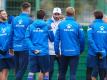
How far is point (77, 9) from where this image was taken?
14.5 metres

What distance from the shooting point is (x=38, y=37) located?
489 inches

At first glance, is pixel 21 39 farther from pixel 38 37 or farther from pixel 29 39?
pixel 38 37

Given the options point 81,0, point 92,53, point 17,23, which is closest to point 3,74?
point 17,23

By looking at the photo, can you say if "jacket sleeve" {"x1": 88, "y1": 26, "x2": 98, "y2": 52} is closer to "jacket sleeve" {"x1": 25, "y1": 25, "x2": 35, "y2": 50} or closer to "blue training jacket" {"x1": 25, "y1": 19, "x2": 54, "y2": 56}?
"blue training jacket" {"x1": 25, "y1": 19, "x2": 54, "y2": 56}

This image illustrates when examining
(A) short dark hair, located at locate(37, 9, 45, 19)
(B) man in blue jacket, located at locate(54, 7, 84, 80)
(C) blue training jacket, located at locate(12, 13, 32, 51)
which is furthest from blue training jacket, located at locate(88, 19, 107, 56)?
(C) blue training jacket, located at locate(12, 13, 32, 51)

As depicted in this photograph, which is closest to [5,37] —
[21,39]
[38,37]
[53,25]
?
[21,39]

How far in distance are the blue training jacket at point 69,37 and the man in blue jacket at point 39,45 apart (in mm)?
317

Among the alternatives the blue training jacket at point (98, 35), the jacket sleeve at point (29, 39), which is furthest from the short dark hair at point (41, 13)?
the blue training jacket at point (98, 35)

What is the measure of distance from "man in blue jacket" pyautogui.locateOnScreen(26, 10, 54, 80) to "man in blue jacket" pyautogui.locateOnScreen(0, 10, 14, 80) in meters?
0.69

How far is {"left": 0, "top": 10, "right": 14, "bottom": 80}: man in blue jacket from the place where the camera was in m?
12.9

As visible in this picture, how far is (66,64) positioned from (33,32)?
3.81ft

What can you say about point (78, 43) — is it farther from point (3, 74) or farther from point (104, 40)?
point (3, 74)

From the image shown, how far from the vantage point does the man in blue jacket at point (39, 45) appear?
40.8 ft

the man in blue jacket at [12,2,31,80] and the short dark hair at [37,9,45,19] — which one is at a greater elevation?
the short dark hair at [37,9,45,19]
